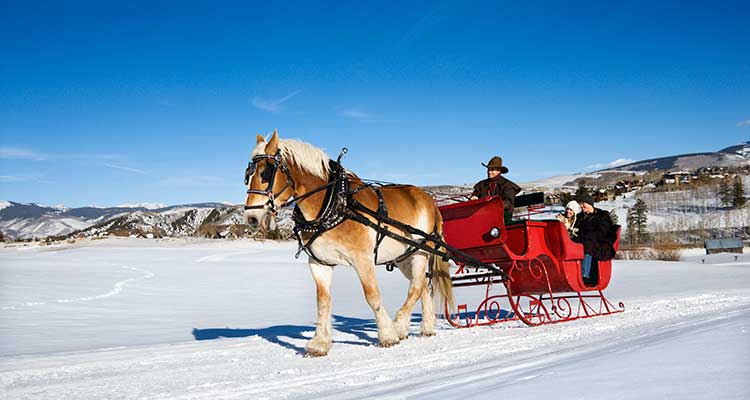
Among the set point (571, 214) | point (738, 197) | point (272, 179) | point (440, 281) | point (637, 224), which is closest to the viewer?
point (272, 179)

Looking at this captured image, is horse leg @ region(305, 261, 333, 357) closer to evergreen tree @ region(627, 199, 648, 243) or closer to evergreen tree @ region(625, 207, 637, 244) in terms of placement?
evergreen tree @ region(625, 207, 637, 244)

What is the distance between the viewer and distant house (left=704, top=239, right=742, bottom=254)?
33125 mm

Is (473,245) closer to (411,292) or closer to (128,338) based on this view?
(411,292)

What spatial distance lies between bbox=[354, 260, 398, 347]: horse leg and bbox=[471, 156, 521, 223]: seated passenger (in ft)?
10.0

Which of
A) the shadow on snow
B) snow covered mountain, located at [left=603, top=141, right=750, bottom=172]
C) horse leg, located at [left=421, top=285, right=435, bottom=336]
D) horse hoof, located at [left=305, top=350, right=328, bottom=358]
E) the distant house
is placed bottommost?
the shadow on snow

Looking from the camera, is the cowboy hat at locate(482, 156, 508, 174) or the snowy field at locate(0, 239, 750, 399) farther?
the cowboy hat at locate(482, 156, 508, 174)

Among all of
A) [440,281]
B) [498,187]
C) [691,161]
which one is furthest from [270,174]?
[691,161]

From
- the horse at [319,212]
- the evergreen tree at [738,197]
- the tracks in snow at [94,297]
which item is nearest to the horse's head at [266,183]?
the horse at [319,212]

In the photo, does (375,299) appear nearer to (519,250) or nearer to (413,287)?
(413,287)

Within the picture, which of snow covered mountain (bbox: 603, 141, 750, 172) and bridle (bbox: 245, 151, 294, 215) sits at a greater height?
snow covered mountain (bbox: 603, 141, 750, 172)

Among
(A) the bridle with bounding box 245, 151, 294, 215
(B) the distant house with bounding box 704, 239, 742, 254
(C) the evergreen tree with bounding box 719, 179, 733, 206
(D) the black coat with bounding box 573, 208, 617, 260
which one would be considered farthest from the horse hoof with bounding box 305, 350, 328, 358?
(C) the evergreen tree with bounding box 719, 179, 733, 206

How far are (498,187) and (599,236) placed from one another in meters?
1.90

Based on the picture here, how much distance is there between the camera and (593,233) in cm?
924

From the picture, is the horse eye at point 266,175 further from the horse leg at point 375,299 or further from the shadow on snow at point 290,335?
the shadow on snow at point 290,335
